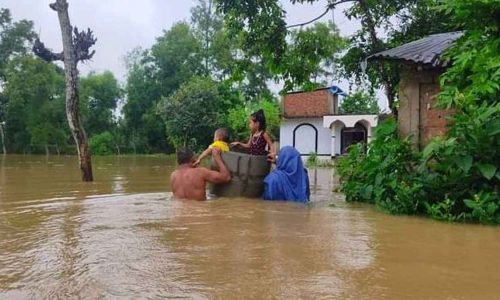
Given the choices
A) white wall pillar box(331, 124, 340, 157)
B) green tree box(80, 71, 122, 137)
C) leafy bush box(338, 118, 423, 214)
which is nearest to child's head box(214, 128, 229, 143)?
leafy bush box(338, 118, 423, 214)

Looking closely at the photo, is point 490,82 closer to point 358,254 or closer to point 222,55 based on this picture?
point 358,254

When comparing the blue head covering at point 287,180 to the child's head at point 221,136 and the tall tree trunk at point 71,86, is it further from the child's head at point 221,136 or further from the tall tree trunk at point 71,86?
the tall tree trunk at point 71,86

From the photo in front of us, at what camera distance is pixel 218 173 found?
849cm

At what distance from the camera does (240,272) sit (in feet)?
12.2

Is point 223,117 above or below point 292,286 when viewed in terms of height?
above

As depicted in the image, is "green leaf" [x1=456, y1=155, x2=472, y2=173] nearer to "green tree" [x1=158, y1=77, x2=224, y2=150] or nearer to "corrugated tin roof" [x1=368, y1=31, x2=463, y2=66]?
"corrugated tin roof" [x1=368, y1=31, x2=463, y2=66]

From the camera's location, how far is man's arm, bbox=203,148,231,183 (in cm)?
838

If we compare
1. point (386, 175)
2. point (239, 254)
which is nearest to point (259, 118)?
point (386, 175)

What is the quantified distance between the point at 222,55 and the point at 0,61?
59.1ft

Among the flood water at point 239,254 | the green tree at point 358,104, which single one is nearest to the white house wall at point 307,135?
the green tree at point 358,104

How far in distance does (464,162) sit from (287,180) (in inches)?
117

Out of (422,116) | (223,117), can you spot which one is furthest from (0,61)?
(422,116)

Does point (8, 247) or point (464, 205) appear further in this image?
point (464, 205)

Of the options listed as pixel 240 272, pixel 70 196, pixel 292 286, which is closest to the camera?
pixel 292 286
